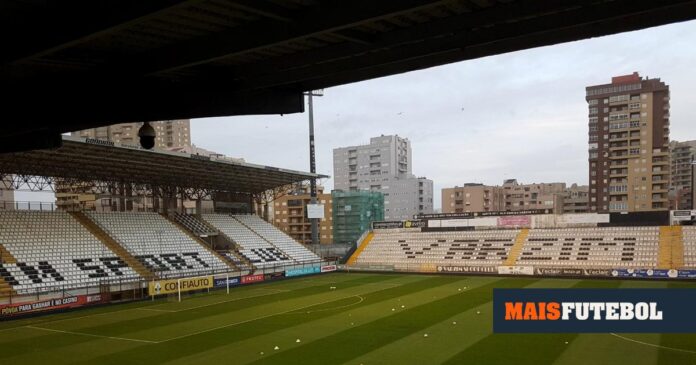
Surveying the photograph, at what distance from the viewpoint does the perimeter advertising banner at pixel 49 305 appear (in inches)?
1182

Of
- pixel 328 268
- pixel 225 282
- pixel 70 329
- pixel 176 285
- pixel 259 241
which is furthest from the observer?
pixel 259 241

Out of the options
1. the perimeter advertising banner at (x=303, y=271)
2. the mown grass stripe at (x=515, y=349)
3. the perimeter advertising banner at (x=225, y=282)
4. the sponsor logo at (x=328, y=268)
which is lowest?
the sponsor logo at (x=328, y=268)

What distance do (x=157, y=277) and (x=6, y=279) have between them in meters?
10.8

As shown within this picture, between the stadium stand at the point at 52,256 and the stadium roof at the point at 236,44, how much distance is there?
28661mm

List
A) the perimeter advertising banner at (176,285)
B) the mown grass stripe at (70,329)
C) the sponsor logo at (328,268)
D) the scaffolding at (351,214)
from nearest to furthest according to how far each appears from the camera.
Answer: the mown grass stripe at (70,329) < the perimeter advertising banner at (176,285) < the sponsor logo at (328,268) < the scaffolding at (351,214)

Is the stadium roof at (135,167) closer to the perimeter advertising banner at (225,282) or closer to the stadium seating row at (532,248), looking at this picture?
the perimeter advertising banner at (225,282)

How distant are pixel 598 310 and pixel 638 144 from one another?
66.9 meters

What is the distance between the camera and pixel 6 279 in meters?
33.2

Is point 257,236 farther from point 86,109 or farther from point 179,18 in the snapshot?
point 179,18

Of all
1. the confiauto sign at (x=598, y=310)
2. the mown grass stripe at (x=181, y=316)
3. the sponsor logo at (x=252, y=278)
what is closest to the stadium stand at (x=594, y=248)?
the mown grass stripe at (x=181, y=316)

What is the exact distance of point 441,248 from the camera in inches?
2333

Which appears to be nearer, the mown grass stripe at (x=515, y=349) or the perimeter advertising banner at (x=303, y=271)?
the mown grass stripe at (x=515, y=349)

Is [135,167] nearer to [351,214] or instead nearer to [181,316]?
[181,316]

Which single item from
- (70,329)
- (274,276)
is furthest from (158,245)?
(70,329)
